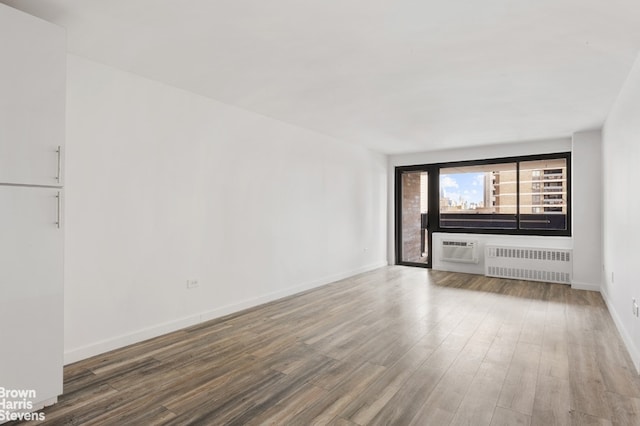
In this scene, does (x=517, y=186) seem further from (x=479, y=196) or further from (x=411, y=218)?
(x=411, y=218)

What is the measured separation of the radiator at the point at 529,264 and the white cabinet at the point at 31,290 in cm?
640

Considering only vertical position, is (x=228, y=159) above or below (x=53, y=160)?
above

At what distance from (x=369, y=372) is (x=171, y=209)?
243cm

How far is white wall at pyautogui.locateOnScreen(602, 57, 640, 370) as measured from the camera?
9.38ft

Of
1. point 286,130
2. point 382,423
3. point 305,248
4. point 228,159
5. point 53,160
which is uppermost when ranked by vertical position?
point 286,130

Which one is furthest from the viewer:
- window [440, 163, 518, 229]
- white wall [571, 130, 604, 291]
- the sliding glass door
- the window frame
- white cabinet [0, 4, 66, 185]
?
the sliding glass door

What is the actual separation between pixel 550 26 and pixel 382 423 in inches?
108

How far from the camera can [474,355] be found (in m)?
2.97

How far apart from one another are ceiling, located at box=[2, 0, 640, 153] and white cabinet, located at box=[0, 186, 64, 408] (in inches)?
50.4

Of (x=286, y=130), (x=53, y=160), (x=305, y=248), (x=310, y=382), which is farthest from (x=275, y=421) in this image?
(x=286, y=130)

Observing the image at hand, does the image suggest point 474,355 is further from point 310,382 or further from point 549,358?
point 310,382

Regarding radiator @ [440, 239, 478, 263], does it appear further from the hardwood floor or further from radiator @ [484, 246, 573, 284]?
the hardwood floor

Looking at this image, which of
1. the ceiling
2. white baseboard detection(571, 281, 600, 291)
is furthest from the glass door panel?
the ceiling

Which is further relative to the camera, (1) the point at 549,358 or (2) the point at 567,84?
(2) the point at 567,84
